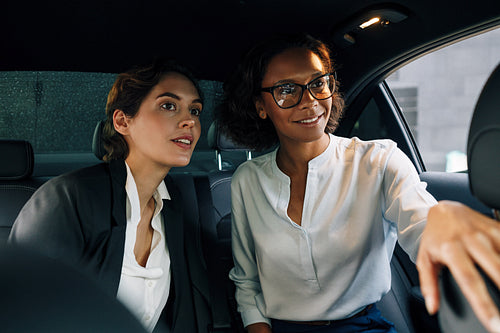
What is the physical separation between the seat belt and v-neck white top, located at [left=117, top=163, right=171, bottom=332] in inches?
7.9

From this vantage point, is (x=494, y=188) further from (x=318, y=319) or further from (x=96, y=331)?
(x=318, y=319)

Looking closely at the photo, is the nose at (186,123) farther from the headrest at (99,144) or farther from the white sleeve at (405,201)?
the white sleeve at (405,201)

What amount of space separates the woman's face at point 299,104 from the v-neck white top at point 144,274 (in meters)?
0.66

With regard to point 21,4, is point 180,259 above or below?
below

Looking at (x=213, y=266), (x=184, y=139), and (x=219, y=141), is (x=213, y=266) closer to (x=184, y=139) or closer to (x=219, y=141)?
(x=184, y=139)

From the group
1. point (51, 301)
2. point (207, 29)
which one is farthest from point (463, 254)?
point (207, 29)

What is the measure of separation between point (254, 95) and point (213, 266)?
2.71ft

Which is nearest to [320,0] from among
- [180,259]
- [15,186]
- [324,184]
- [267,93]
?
[267,93]

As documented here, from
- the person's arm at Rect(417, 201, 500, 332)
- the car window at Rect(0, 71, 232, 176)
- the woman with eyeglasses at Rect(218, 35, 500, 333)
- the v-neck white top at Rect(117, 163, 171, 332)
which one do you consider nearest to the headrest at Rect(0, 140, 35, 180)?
the v-neck white top at Rect(117, 163, 171, 332)

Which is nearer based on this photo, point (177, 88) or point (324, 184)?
point (324, 184)

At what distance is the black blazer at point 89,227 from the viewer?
4.38 feet

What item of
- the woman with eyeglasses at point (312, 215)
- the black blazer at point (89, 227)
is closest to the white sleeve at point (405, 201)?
the woman with eyeglasses at point (312, 215)

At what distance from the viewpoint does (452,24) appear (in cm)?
184

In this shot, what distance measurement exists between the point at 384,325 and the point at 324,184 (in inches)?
22.8
